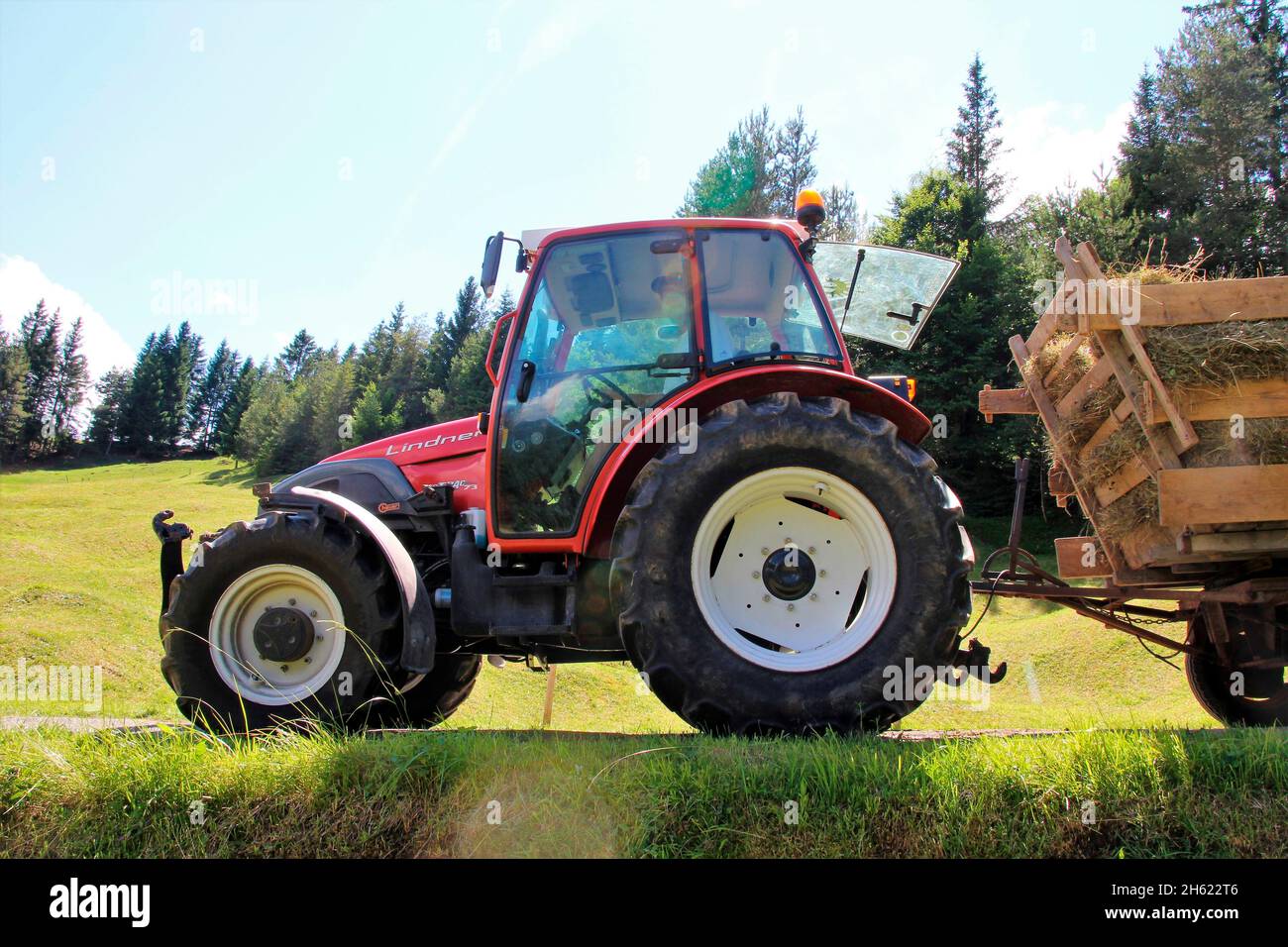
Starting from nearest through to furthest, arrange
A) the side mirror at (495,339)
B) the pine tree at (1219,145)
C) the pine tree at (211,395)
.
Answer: the side mirror at (495,339) → the pine tree at (1219,145) → the pine tree at (211,395)

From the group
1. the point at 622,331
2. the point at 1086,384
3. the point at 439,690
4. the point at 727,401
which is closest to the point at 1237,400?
the point at 1086,384

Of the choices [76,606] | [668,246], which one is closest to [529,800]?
[668,246]

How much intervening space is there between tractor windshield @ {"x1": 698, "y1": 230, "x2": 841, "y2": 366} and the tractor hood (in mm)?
1628

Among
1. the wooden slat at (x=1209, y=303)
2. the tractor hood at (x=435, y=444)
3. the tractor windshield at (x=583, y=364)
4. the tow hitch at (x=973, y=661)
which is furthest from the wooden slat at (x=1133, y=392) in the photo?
the tractor hood at (x=435, y=444)

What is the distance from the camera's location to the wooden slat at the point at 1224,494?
153 inches

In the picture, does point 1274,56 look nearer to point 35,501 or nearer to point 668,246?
point 668,246

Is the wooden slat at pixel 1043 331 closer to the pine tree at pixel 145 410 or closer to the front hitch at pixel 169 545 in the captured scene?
the front hitch at pixel 169 545

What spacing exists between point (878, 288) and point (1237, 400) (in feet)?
6.19

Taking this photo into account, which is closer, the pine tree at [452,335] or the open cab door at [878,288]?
the open cab door at [878,288]

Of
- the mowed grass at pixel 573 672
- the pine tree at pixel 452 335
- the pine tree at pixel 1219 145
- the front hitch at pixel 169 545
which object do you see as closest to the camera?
the front hitch at pixel 169 545

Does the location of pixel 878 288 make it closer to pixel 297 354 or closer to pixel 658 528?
pixel 658 528

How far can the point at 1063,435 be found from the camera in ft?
16.4

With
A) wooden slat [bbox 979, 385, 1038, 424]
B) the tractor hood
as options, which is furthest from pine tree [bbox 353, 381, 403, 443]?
wooden slat [bbox 979, 385, 1038, 424]

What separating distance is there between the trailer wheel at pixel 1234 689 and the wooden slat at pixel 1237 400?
1640 mm
